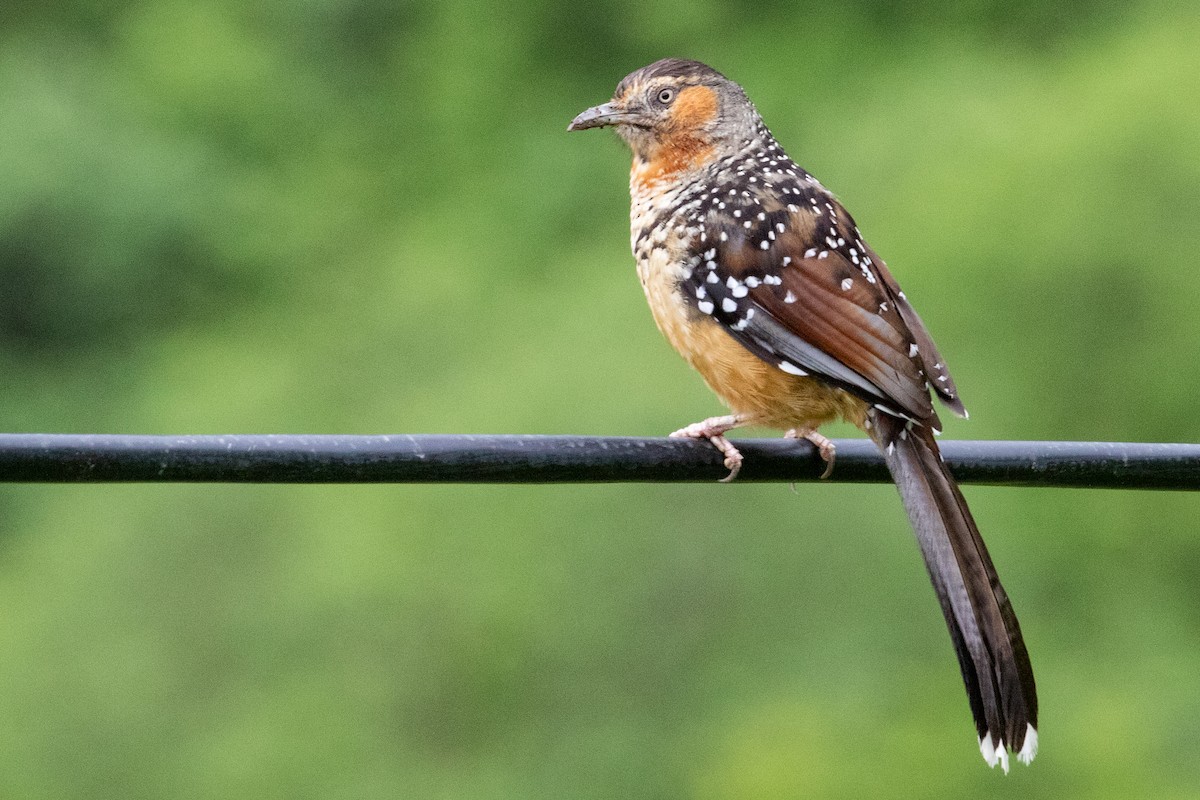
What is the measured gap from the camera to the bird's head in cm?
466

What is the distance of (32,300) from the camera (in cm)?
917

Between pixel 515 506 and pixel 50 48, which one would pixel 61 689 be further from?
pixel 50 48

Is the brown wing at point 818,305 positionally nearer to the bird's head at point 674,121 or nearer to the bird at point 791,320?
the bird at point 791,320

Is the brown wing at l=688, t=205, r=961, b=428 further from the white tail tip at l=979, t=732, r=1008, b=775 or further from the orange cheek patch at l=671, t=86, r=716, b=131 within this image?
the white tail tip at l=979, t=732, r=1008, b=775

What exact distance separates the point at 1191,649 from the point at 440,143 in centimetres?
498

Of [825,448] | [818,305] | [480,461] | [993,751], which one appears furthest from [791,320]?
[480,461]

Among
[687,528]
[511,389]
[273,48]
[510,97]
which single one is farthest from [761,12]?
[687,528]

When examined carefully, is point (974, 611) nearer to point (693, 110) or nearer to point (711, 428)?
point (711, 428)

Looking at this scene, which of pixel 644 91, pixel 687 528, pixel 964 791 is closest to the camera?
pixel 644 91

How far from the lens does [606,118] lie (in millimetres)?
4711

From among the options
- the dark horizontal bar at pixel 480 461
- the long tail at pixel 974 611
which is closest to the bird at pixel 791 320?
the long tail at pixel 974 611

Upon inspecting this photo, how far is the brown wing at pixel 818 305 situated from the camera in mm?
3811

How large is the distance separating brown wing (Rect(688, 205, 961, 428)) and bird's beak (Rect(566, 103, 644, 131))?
602 millimetres

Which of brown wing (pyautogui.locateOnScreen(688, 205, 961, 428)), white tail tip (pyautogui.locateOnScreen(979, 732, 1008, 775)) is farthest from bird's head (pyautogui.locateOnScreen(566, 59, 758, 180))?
white tail tip (pyautogui.locateOnScreen(979, 732, 1008, 775))
